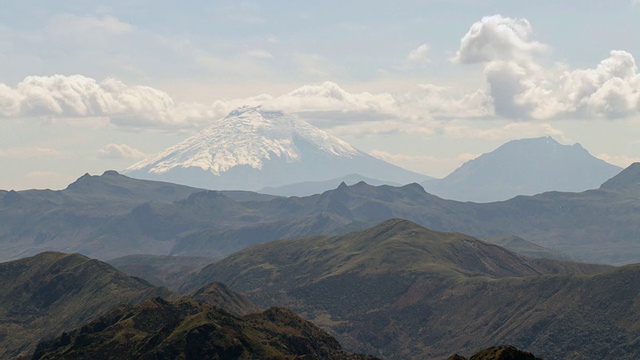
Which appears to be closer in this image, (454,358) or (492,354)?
(492,354)

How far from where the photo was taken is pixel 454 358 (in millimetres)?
176750

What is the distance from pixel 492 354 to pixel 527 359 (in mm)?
6671

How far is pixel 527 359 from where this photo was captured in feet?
526

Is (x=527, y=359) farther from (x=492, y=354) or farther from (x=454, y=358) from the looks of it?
(x=454, y=358)

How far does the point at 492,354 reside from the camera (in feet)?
531

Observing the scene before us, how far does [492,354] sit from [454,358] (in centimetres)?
1608

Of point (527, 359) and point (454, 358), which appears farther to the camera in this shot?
point (454, 358)

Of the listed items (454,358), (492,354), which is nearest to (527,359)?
(492,354)
